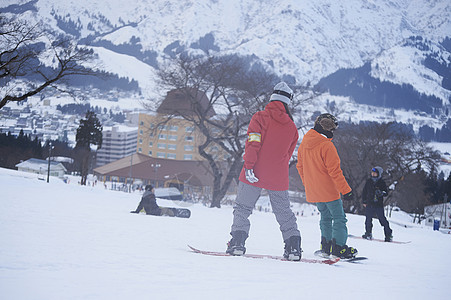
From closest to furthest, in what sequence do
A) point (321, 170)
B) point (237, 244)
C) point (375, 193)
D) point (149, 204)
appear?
point (237, 244)
point (321, 170)
point (375, 193)
point (149, 204)

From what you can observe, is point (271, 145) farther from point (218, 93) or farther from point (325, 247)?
point (218, 93)

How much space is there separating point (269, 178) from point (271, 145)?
0.37 meters

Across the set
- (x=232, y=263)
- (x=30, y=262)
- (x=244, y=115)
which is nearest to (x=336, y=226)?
(x=232, y=263)

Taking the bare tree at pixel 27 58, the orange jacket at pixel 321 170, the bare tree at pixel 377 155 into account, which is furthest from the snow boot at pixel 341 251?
the bare tree at pixel 377 155

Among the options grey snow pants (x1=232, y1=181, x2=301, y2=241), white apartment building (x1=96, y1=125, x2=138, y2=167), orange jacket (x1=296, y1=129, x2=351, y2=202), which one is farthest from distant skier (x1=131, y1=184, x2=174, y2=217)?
white apartment building (x1=96, y1=125, x2=138, y2=167)

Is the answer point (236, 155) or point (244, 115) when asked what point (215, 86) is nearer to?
point (244, 115)

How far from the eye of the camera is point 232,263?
3.85 m

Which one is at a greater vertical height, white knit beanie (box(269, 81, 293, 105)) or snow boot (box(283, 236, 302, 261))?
white knit beanie (box(269, 81, 293, 105))

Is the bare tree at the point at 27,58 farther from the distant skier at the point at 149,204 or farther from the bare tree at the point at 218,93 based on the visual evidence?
the distant skier at the point at 149,204

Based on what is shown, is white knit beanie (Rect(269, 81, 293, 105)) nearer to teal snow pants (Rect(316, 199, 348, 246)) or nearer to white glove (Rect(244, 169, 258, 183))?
white glove (Rect(244, 169, 258, 183))

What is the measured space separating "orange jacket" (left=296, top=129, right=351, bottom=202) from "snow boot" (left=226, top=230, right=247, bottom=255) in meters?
1.20

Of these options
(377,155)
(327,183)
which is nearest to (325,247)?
(327,183)

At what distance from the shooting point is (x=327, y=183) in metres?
5.20

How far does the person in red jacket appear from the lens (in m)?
4.59
